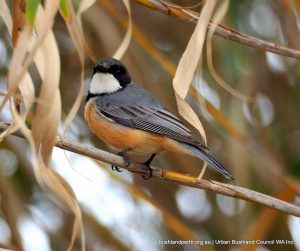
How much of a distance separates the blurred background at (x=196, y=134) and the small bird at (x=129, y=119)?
0.65 feet

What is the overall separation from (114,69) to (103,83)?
134 mm

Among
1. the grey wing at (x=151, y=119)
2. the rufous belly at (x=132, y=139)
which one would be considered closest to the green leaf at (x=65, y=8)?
the grey wing at (x=151, y=119)

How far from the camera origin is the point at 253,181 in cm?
493

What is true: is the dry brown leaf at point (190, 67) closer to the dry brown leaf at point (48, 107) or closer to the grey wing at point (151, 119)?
the dry brown leaf at point (48, 107)

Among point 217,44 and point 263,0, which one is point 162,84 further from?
point 263,0

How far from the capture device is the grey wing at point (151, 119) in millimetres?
3843

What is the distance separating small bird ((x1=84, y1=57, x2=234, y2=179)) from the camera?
12.7 feet

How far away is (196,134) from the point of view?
4.95 meters

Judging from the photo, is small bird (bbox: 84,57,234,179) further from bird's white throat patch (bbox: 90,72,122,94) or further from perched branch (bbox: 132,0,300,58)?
perched branch (bbox: 132,0,300,58)

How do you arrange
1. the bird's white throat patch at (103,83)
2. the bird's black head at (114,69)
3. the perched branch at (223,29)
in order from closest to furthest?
the perched branch at (223,29)
the bird's black head at (114,69)
the bird's white throat patch at (103,83)

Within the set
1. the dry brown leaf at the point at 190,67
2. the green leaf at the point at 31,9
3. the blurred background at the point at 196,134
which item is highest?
the green leaf at the point at 31,9

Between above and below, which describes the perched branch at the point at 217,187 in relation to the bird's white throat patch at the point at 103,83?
above

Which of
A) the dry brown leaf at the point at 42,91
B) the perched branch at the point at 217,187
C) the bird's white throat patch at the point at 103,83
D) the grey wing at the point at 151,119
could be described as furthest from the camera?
the bird's white throat patch at the point at 103,83

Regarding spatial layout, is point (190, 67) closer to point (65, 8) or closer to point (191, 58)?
point (191, 58)
